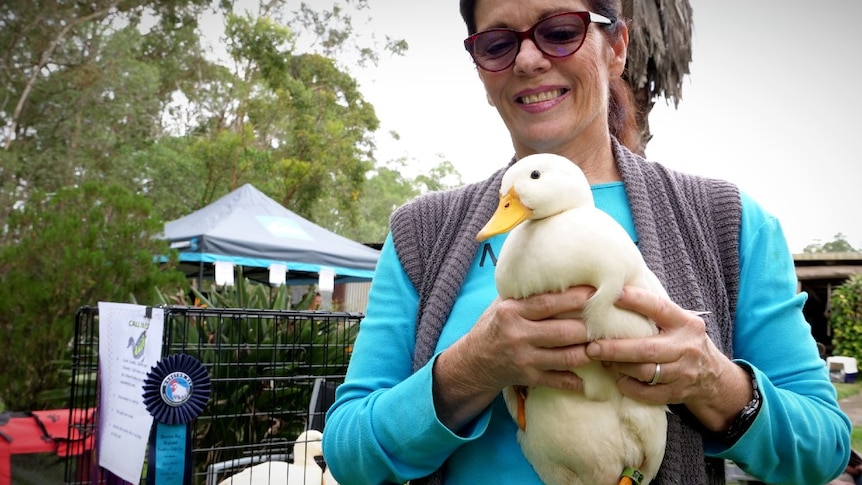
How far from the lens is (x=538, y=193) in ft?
3.37

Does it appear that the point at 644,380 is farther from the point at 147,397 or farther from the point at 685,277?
the point at 147,397

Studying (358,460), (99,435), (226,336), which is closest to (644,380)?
(358,460)

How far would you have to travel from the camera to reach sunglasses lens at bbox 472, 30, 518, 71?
1.33 metres

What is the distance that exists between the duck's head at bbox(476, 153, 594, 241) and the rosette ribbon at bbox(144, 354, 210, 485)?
183 centimetres

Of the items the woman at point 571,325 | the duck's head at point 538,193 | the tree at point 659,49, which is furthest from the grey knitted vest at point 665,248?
the tree at point 659,49

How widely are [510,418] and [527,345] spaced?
0.93 feet

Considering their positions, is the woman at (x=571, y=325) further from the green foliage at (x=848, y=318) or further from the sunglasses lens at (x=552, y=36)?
the green foliage at (x=848, y=318)

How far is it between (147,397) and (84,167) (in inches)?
673

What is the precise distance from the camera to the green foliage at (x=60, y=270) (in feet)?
16.8

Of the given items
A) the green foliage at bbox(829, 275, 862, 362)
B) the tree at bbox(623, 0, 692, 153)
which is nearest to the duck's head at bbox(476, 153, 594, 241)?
the tree at bbox(623, 0, 692, 153)

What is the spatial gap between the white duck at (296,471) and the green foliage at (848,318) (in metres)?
9.78

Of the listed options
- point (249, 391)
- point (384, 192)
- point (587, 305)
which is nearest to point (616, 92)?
point (587, 305)

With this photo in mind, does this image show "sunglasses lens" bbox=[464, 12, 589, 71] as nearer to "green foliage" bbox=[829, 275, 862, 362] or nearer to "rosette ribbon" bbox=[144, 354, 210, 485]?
"rosette ribbon" bbox=[144, 354, 210, 485]

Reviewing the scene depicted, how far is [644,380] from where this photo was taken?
96cm
